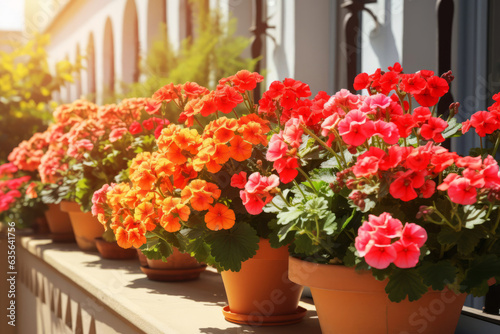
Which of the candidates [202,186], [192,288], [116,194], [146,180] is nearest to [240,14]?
[192,288]

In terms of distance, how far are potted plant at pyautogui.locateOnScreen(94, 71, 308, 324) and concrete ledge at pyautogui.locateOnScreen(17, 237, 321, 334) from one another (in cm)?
13

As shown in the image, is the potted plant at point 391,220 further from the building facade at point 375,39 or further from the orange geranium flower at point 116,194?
the building facade at point 375,39

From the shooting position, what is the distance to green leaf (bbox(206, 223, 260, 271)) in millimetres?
1293

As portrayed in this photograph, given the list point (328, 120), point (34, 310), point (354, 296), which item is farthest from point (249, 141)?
point (34, 310)

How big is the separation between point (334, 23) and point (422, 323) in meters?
1.67

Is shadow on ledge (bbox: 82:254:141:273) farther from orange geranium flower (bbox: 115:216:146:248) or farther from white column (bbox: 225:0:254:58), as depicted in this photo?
white column (bbox: 225:0:254:58)

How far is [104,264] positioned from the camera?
240cm

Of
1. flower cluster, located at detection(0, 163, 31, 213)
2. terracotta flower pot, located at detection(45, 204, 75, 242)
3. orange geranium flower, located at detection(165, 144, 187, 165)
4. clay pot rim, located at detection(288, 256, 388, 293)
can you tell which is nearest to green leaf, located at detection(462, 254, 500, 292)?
clay pot rim, located at detection(288, 256, 388, 293)

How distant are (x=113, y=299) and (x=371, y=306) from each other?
94 centimetres

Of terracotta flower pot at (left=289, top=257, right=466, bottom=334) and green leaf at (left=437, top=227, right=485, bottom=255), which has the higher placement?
green leaf at (left=437, top=227, right=485, bottom=255)

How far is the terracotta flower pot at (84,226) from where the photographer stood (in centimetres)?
263

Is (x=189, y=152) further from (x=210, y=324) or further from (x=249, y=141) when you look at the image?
(x=210, y=324)

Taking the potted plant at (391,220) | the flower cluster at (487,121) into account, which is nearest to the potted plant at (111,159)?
the potted plant at (391,220)

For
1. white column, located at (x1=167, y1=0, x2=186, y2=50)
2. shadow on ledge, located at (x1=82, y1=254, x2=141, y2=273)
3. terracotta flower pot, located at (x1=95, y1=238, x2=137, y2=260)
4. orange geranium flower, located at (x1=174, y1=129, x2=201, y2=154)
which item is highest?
white column, located at (x1=167, y1=0, x2=186, y2=50)
